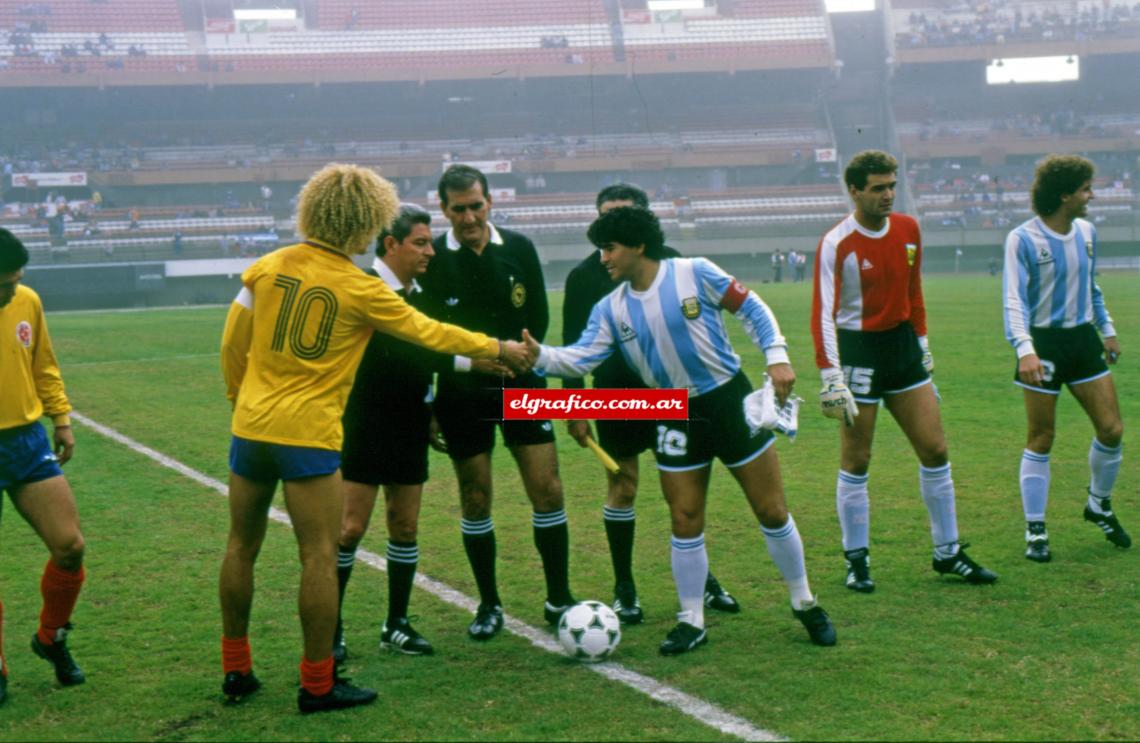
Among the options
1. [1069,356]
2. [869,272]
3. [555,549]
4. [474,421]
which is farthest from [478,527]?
[1069,356]

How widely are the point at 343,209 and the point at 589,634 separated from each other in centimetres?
220

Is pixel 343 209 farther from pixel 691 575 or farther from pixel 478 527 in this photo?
pixel 691 575

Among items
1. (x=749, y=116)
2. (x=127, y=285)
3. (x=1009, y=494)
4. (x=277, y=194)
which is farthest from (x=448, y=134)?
(x=1009, y=494)

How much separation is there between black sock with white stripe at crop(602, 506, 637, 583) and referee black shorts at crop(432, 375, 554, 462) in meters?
0.77

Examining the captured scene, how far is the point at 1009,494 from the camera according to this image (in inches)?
352

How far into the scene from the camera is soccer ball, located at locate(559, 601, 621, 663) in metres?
5.37

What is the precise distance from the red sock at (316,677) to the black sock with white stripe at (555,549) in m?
1.52

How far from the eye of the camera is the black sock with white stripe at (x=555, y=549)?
6.06m

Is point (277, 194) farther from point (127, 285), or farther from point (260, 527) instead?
point (260, 527)

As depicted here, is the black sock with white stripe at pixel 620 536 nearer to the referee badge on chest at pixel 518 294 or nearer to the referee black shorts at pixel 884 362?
the referee badge on chest at pixel 518 294

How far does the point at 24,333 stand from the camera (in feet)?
17.6

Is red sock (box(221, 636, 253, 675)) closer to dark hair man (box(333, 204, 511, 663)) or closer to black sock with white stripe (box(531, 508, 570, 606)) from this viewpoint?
dark hair man (box(333, 204, 511, 663))

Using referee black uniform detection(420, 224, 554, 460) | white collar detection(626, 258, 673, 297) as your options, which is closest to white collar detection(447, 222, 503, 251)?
referee black uniform detection(420, 224, 554, 460)

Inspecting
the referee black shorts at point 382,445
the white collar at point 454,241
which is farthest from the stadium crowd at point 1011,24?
the referee black shorts at point 382,445
